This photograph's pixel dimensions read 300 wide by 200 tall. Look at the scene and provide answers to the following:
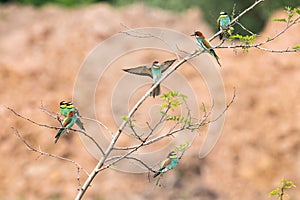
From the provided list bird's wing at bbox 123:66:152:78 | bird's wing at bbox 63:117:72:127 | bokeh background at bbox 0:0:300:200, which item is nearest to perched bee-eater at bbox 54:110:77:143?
bird's wing at bbox 63:117:72:127

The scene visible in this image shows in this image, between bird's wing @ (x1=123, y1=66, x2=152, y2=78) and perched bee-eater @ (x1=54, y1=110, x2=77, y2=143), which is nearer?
perched bee-eater @ (x1=54, y1=110, x2=77, y2=143)

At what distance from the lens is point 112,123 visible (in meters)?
10.7

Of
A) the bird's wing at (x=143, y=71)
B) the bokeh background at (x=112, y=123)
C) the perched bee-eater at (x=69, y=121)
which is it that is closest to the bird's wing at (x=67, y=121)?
the perched bee-eater at (x=69, y=121)

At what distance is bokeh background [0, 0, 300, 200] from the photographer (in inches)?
396

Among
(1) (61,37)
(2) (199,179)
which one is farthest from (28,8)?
(2) (199,179)

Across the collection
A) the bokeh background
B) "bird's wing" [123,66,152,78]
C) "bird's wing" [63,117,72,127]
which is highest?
the bokeh background

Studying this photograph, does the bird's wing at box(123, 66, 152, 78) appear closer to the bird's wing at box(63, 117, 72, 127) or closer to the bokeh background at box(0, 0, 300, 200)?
the bird's wing at box(63, 117, 72, 127)

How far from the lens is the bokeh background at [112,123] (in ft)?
33.0

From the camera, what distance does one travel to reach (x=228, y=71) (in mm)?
11336

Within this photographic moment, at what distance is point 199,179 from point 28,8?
18.6 feet

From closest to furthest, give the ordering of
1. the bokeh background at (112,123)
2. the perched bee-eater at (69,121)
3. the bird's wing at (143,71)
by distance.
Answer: the perched bee-eater at (69,121) < the bird's wing at (143,71) < the bokeh background at (112,123)

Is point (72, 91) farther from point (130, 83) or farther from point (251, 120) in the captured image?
point (251, 120)

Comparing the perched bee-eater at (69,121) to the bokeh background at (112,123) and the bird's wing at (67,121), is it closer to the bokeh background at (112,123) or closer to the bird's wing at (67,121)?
the bird's wing at (67,121)

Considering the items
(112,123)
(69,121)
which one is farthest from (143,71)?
(112,123)
